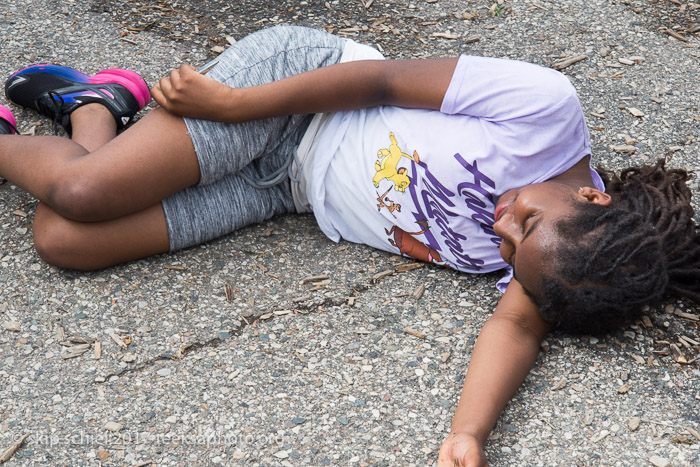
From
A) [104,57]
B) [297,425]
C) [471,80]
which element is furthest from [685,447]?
[104,57]

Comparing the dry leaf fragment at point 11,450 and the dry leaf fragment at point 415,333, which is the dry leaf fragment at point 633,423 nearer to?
the dry leaf fragment at point 415,333

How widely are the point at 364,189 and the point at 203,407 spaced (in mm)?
943

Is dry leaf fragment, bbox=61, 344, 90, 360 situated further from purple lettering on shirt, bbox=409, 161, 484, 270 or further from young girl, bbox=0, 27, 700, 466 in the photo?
purple lettering on shirt, bbox=409, 161, 484, 270

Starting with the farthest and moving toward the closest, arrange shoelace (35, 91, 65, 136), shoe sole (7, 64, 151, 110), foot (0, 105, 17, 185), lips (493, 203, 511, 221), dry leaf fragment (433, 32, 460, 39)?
dry leaf fragment (433, 32, 460, 39) < shoe sole (7, 64, 151, 110) < shoelace (35, 91, 65, 136) < foot (0, 105, 17, 185) < lips (493, 203, 511, 221)

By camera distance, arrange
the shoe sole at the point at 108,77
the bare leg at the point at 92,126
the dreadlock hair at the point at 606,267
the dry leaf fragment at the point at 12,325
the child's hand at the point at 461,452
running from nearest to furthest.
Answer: the child's hand at the point at 461,452, the dreadlock hair at the point at 606,267, the dry leaf fragment at the point at 12,325, the bare leg at the point at 92,126, the shoe sole at the point at 108,77

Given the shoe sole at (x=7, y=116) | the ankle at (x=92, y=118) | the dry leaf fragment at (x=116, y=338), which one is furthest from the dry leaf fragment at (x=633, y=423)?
the shoe sole at (x=7, y=116)

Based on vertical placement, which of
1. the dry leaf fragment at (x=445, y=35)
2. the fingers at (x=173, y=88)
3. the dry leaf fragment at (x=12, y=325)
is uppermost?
the fingers at (x=173, y=88)

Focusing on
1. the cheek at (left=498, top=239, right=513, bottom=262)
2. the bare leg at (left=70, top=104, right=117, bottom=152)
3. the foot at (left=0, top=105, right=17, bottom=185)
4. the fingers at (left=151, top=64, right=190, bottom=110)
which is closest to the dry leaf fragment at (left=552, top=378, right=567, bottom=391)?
the cheek at (left=498, top=239, right=513, bottom=262)

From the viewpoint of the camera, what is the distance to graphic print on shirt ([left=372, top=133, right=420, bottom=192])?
8.58 feet

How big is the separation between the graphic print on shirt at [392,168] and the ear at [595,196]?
591mm

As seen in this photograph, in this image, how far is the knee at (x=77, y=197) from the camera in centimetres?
249

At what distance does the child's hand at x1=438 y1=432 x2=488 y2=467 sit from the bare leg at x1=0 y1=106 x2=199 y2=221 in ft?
4.06

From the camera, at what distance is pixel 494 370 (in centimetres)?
226

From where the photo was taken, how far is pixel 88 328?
2500 mm
